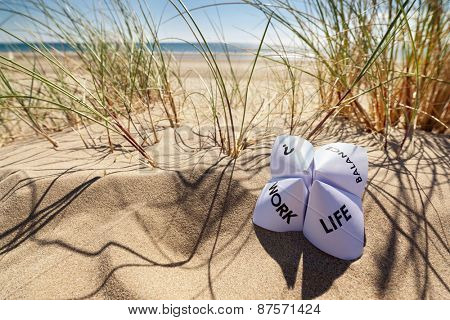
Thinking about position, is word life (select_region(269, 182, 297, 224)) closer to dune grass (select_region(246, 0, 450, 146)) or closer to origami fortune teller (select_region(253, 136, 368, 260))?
origami fortune teller (select_region(253, 136, 368, 260))

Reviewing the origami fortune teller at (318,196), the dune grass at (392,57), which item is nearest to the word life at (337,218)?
the origami fortune teller at (318,196)

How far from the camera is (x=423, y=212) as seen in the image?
2.70 feet

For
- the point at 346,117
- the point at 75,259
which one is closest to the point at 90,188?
the point at 75,259

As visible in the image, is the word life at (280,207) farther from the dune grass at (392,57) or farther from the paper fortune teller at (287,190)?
the dune grass at (392,57)

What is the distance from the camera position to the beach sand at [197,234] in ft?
2.29

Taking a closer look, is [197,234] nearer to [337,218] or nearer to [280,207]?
[280,207]

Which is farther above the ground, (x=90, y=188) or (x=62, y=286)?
(x=90, y=188)

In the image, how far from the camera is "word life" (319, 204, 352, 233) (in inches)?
27.8

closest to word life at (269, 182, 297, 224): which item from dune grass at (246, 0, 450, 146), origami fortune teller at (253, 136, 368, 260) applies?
origami fortune teller at (253, 136, 368, 260)

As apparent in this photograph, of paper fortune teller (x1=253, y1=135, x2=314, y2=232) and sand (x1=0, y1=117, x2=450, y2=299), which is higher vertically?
paper fortune teller (x1=253, y1=135, x2=314, y2=232)

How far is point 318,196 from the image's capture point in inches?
28.3
